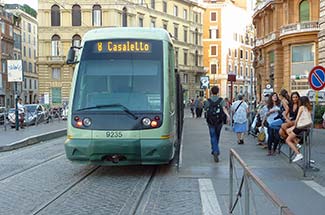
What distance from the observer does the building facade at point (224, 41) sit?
97.1m

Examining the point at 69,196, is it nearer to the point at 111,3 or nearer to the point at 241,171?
the point at 241,171

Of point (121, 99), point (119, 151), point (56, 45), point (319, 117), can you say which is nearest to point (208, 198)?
point (119, 151)

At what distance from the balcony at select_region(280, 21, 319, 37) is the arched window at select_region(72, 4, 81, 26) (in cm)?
3177

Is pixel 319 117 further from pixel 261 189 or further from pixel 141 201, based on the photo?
pixel 261 189

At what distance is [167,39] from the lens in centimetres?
1099

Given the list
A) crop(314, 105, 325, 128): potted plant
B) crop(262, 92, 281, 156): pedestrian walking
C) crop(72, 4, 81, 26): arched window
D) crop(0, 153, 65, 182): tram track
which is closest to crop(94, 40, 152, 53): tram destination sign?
crop(0, 153, 65, 182): tram track

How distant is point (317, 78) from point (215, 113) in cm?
376

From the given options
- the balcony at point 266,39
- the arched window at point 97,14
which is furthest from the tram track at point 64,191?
the arched window at point 97,14

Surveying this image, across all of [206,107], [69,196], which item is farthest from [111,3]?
[69,196]

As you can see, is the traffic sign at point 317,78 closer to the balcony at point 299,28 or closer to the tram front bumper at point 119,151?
the tram front bumper at point 119,151

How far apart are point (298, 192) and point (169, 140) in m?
2.80

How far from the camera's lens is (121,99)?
10219 mm

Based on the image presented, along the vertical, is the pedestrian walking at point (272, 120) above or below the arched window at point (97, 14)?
below

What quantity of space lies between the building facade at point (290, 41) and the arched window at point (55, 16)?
28.0 metres
